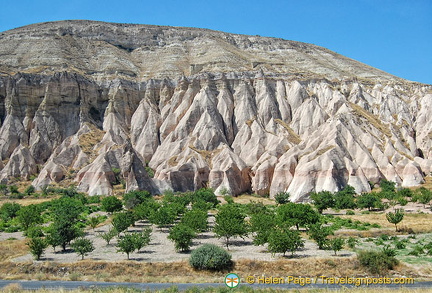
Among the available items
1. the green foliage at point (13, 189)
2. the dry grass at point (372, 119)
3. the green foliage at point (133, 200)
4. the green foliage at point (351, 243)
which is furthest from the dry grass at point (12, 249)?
the dry grass at point (372, 119)

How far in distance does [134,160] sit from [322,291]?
47742mm

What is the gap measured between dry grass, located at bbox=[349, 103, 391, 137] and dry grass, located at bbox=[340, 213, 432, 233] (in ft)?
114

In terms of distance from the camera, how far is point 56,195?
63.0 metres

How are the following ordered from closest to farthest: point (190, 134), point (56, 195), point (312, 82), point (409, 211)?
point (409, 211)
point (56, 195)
point (190, 134)
point (312, 82)

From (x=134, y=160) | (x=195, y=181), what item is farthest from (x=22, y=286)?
(x=195, y=181)

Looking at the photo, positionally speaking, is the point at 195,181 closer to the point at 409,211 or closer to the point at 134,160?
the point at 134,160

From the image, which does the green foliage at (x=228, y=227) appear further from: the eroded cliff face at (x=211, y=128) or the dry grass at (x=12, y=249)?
the eroded cliff face at (x=211, y=128)

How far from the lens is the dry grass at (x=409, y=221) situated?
39294 mm

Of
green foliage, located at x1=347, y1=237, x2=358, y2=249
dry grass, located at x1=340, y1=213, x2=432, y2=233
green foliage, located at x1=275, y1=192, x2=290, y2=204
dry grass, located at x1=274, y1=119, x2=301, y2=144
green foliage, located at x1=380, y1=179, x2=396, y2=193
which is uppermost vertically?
dry grass, located at x1=274, y1=119, x2=301, y2=144

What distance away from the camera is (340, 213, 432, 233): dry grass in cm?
3929

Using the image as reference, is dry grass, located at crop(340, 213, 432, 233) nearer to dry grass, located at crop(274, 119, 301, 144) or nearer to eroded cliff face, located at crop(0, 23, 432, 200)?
eroded cliff face, located at crop(0, 23, 432, 200)

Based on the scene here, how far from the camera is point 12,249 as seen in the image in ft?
102

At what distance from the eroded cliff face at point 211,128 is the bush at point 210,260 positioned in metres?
37.4
